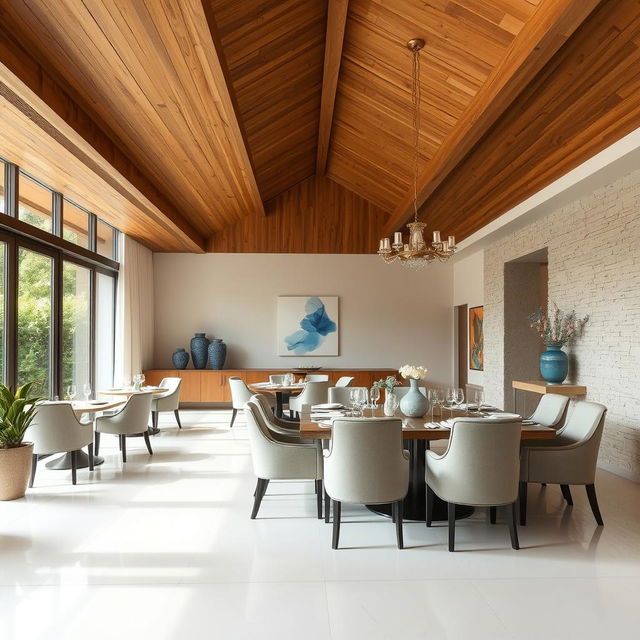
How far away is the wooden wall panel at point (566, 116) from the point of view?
391 cm

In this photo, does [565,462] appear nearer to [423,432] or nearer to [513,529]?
[513,529]

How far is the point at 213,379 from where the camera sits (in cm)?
1016

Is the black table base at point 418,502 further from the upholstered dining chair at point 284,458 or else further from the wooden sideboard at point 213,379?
the wooden sideboard at point 213,379

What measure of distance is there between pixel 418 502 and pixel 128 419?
329 centimetres

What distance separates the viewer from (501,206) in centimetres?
759

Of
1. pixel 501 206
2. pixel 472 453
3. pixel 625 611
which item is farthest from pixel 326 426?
pixel 501 206

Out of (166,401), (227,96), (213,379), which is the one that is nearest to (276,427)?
(227,96)

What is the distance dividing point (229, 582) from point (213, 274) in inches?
327

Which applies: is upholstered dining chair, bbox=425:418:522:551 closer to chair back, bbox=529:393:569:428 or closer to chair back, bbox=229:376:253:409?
chair back, bbox=529:393:569:428

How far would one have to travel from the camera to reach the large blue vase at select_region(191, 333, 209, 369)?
410 inches

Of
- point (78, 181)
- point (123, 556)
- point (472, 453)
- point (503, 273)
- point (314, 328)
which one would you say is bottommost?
point (123, 556)

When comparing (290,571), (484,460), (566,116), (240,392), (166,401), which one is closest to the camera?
(290,571)

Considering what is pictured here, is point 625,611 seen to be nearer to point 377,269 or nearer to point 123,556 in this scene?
point 123,556

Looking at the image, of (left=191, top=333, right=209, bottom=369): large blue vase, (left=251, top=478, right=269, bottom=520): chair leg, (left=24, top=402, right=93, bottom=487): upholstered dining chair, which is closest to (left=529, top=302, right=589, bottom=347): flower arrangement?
(left=251, top=478, right=269, bottom=520): chair leg
